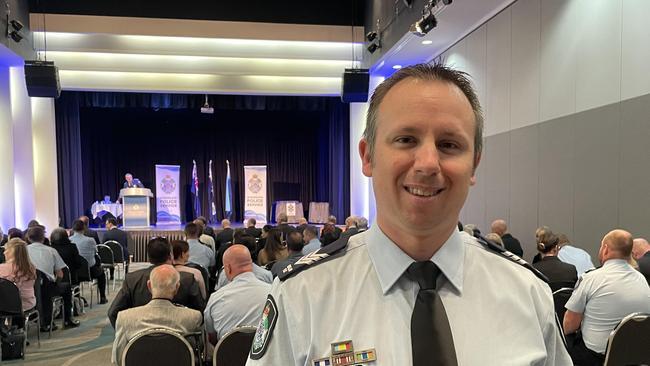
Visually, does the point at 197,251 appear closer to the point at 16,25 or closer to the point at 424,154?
the point at 424,154

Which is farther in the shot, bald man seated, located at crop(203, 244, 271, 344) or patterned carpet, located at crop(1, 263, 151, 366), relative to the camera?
patterned carpet, located at crop(1, 263, 151, 366)

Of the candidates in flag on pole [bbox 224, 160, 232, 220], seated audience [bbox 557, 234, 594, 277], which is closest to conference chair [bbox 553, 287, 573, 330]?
seated audience [bbox 557, 234, 594, 277]

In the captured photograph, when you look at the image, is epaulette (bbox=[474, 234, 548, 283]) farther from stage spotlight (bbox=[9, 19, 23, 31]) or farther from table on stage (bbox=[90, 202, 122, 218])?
table on stage (bbox=[90, 202, 122, 218])

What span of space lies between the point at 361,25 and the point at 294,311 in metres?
10.3

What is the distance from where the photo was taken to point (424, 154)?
2.85 feet

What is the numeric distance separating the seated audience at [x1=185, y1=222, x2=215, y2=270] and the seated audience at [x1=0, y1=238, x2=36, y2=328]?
179cm

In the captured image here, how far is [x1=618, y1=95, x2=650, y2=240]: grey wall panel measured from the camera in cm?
431

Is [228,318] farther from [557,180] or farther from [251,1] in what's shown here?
[251,1]

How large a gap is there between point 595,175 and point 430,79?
499cm

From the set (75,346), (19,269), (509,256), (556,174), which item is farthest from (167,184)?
(509,256)

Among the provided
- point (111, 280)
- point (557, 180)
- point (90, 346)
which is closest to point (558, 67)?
point (557, 180)

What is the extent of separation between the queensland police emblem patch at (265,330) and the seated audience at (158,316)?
2195 millimetres

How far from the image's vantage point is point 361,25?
34.2 feet

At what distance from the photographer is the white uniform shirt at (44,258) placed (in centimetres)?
531
